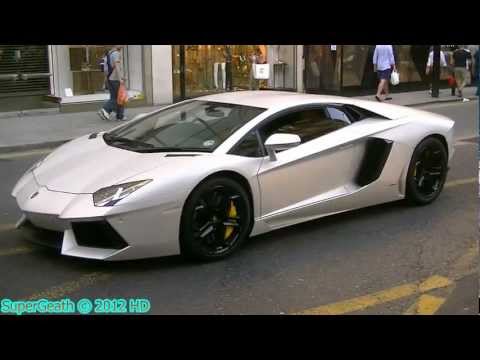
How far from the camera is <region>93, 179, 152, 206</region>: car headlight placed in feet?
14.8

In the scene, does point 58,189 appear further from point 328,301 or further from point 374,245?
point 374,245

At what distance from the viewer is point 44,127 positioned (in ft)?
40.5

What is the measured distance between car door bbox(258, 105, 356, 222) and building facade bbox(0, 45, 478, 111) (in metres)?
5.32

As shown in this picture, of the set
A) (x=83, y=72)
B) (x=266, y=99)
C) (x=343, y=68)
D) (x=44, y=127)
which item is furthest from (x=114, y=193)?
(x=343, y=68)

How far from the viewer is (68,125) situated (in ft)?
41.5

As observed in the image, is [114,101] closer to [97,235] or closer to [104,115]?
[104,115]

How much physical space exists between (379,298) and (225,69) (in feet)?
46.1

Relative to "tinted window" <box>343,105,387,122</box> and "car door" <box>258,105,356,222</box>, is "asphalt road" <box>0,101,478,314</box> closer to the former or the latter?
"car door" <box>258,105,356,222</box>

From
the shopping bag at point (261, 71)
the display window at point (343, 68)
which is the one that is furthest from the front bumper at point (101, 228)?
the display window at point (343, 68)

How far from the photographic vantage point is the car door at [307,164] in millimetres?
5301

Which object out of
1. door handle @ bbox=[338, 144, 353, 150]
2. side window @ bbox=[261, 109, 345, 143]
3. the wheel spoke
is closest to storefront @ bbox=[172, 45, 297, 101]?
side window @ bbox=[261, 109, 345, 143]

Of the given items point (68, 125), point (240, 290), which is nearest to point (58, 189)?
point (240, 290)
